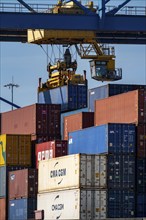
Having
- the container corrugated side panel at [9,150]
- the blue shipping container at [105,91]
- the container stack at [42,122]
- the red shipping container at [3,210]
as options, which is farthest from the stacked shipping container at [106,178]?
the container stack at [42,122]

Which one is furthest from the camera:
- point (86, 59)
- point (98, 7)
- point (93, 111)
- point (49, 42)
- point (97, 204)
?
point (86, 59)

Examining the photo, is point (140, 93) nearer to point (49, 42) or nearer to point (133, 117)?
point (133, 117)

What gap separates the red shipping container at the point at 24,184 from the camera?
76062 millimetres

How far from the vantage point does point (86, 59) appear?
298 ft

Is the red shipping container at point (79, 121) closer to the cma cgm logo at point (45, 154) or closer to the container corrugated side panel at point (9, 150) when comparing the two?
the cma cgm logo at point (45, 154)

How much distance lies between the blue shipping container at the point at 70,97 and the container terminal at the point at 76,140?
0.06 meters

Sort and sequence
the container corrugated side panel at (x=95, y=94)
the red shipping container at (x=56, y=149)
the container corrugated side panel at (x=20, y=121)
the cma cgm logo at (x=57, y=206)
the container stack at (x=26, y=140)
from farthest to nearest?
the container corrugated side panel at (x=20, y=121)
the container stack at (x=26, y=140)
the container corrugated side panel at (x=95, y=94)
the red shipping container at (x=56, y=149)
the cma cgm logo at (x=57, y=206)

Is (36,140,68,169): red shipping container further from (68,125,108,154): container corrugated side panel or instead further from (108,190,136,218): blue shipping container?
(108,190,136,218): blue shipping container

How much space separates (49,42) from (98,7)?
452 inches

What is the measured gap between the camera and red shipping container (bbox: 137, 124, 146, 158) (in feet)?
225

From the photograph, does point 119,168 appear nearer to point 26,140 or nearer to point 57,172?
point 57,172

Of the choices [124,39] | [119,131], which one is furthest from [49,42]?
[119,131]

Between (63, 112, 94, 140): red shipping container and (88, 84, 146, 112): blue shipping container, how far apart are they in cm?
145

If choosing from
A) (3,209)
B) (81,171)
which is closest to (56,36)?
(3,209)
